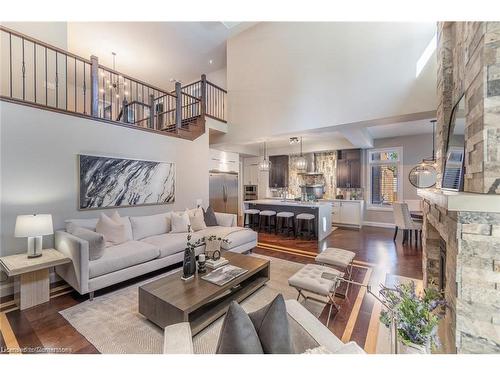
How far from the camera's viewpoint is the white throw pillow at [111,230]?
3.19 m

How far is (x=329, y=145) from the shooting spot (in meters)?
7.62

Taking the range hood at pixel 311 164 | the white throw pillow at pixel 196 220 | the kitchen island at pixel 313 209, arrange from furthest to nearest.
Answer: the range hood at pixel 311 164
the kitchen island at pixel 313 209
the white throw pillow at pixel 196 220

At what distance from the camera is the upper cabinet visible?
7.38 metres

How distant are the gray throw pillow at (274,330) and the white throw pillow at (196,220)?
3431mm

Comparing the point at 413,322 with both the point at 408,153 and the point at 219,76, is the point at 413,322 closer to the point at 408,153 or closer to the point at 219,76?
the point at 408,153

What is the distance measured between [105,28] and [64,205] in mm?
4007

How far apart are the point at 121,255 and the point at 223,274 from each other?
141 cm

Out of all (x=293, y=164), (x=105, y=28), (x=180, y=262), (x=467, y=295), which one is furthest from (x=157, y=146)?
(x=293, y=164)

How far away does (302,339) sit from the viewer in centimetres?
126

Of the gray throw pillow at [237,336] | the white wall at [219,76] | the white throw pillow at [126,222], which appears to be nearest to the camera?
the gray throw pillow at [237,336]

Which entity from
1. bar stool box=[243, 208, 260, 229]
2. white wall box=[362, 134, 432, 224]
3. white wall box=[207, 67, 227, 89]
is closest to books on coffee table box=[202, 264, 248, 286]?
bar stool box=[243, 208, 260, 229]

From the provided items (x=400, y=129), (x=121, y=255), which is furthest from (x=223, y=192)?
(x=400, y=129)

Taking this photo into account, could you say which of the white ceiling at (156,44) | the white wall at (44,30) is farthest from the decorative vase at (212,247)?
the white wall at (44,30)

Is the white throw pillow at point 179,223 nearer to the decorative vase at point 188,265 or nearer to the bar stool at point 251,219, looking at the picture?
the decorative vase at point 188,265
